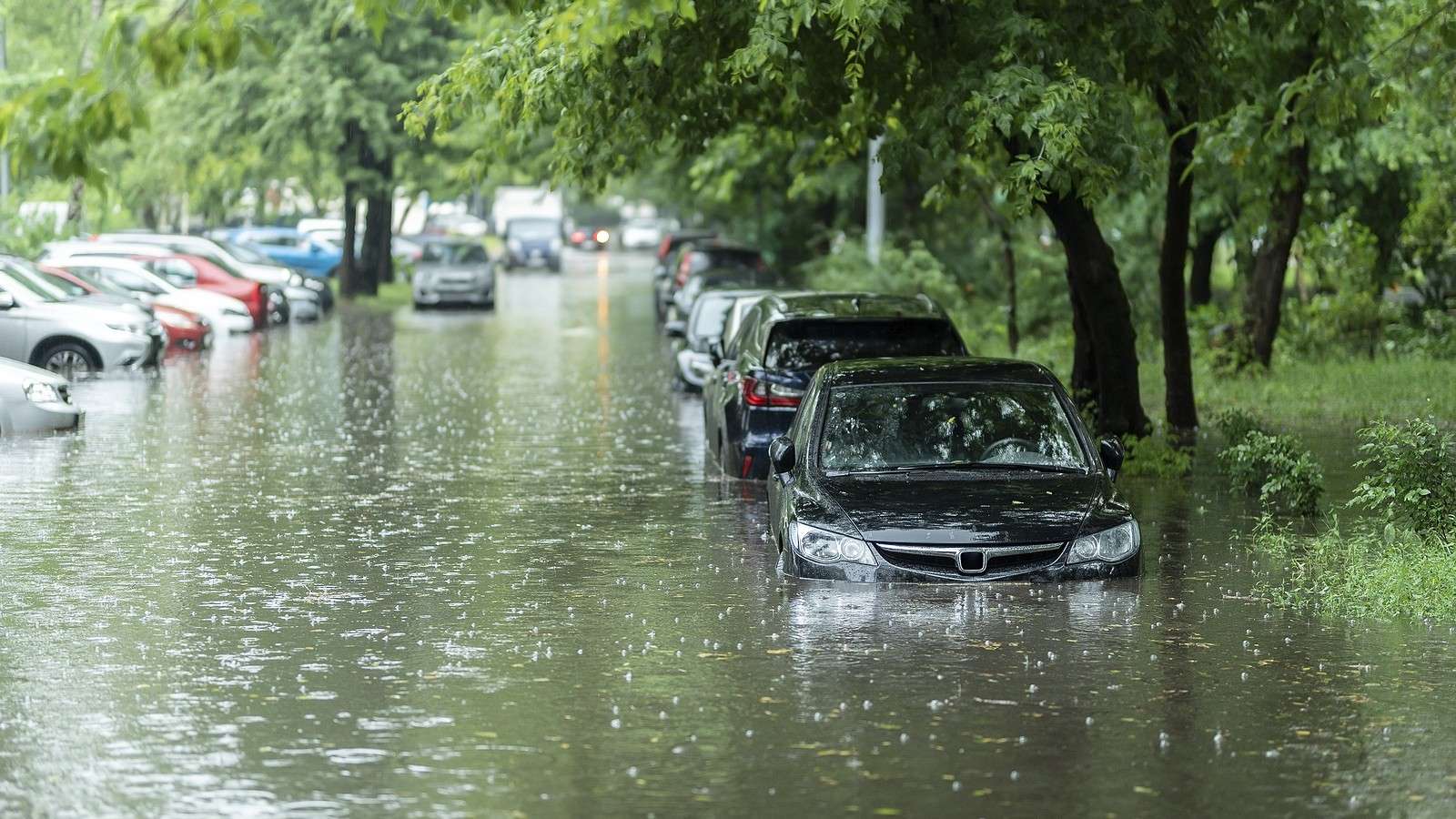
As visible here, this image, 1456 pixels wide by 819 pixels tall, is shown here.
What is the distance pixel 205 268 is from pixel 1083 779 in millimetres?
36164

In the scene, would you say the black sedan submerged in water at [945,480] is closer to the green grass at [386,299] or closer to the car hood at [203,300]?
the car hood at [203,300]

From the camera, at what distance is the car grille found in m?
11.6

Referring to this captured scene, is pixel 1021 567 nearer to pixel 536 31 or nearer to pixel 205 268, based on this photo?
pixel 536 31

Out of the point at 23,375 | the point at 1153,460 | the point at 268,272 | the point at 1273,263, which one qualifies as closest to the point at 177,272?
the point at 268,272

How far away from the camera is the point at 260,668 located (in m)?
9.98

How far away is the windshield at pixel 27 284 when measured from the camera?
30.1 meters

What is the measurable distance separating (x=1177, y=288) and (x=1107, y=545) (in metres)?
9.88

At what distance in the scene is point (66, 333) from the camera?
2988cm

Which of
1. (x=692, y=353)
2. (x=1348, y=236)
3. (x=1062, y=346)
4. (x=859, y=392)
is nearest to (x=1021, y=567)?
(x=859, y=392)

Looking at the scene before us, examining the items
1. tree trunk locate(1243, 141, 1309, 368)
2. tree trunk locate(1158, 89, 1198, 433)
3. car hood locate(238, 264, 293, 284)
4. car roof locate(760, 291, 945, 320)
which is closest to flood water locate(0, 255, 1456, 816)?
car roof locate(760, 291, 945, 320)

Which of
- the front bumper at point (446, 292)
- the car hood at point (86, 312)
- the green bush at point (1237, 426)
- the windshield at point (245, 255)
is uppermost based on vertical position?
the windshield at point (245, 255)

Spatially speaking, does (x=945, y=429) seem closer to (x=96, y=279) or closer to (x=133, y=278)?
(x=96, y=279)

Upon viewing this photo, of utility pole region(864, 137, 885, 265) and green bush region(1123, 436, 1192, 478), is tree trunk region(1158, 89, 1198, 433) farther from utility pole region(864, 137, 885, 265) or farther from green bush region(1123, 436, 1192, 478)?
utility pole region(864, 137, 885, 265)

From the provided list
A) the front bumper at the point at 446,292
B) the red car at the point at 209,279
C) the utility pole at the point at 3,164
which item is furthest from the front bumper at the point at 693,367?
the front bumper at the point at 446,292
